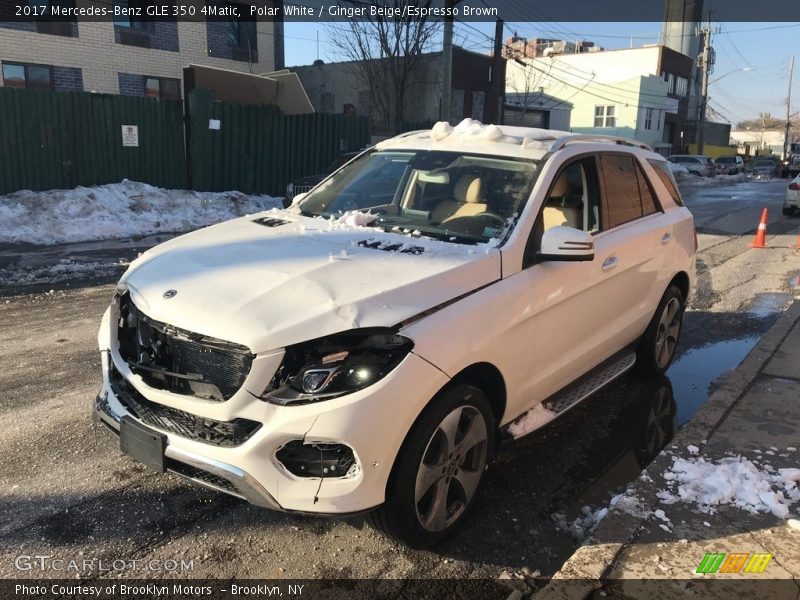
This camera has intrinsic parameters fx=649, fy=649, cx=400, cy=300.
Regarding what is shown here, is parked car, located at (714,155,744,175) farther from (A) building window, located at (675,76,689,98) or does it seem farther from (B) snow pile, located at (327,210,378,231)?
(B) snow pile, located at (327,210,378,231)

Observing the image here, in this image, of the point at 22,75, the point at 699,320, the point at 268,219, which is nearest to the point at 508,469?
the point at 268,219

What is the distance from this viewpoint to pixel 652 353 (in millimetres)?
5273

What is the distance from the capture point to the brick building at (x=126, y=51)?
20.2 m

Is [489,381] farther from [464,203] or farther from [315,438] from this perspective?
[464,203]

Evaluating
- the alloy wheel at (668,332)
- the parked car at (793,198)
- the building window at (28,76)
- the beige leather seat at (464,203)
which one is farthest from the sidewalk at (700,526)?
the building window at (28,76)

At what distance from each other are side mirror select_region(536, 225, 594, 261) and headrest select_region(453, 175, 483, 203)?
0.56 m

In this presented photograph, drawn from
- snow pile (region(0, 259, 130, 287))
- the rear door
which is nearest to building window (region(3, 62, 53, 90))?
snow pile (region(0, 259, 130, 287))

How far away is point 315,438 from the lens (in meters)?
2.56

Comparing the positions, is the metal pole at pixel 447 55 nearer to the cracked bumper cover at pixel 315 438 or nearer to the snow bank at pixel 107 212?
the snow bank at pixel 107 212

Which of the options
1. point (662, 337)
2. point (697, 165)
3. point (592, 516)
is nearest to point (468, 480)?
point (592, 516)

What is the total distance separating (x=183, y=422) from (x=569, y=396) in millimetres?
2351

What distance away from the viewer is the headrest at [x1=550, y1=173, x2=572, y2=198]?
394cm

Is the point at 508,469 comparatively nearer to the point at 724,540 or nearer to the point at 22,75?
the point at 724,540

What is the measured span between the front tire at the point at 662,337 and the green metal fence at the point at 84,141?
13190 mm
